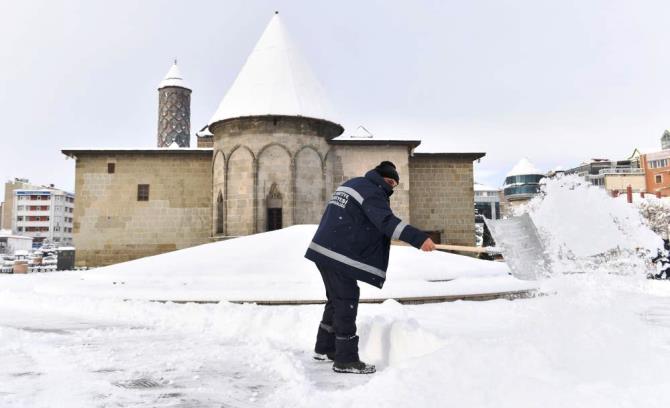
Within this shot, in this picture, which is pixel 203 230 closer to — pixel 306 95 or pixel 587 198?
pixel 306 95

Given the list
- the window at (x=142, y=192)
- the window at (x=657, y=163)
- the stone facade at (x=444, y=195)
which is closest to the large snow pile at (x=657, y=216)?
the window at (x=657, y=163)

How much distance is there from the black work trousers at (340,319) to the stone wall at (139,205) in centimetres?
1629

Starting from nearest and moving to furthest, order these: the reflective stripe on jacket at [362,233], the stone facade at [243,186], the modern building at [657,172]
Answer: the reflective stripe on jacket at [362,233] < the stone facade at [243,186] < the modern building at [657,172]

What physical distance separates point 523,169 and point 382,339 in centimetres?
6018

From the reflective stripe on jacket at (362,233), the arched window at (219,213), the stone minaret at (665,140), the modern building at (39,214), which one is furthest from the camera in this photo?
the modern building at (39,214)

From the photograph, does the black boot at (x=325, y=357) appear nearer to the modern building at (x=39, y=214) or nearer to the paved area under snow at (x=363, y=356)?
the paved area under snow at (x=363, y=356)

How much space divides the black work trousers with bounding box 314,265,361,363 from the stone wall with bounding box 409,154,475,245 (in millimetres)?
16326

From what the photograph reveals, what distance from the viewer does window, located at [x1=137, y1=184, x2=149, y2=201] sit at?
19797 mm

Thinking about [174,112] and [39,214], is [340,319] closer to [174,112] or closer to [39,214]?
[174,112]

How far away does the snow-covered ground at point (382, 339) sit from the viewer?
2.71m

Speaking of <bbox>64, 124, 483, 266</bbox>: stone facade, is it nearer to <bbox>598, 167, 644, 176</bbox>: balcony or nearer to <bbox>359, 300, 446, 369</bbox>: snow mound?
<bbox>359, 300, 446, 369</bbox>: snow mound

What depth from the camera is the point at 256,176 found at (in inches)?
701

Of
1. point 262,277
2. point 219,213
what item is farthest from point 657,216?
point 262,277

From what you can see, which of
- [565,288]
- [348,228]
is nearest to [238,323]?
[348,228]
